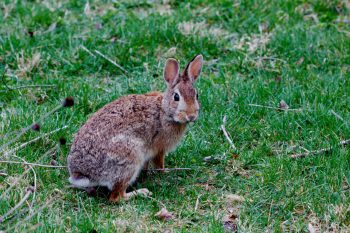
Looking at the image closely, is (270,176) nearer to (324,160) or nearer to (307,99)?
(324,160)

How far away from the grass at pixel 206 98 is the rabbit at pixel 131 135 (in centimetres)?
19

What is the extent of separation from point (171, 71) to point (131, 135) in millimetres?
714

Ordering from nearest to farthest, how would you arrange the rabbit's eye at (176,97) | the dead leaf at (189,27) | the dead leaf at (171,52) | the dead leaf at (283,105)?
1. the rabbit's eye at (176,97)
2. the dead leaf at (283,105)
3. the dead leaf at (171,52)
4. the dead leaf at (189,27)

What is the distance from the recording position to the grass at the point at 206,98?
18.3ft

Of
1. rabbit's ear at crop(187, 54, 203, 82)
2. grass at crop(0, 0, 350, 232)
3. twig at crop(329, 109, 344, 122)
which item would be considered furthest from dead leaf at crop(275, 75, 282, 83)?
rabbit's ear at crop(187, 54, 203, 82)

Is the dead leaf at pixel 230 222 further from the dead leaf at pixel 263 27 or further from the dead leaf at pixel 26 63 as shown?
the dead leaf at pixel 263 27

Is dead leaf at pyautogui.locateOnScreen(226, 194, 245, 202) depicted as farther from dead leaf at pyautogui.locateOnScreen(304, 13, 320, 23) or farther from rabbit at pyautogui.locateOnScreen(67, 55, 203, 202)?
dead leaf at pyautogui.locateOnScreen(304, 13, 320, 23)

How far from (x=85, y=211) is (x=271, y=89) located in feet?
8.97

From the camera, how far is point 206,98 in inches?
287

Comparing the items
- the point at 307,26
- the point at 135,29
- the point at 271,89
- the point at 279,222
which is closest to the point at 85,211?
the point at 279,222

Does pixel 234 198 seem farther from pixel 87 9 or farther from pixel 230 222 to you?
pixel 87 9

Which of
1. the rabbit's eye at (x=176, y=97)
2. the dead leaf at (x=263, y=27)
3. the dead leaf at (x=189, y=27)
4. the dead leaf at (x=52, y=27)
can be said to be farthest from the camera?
the dead leaf at (x=263, y=27)

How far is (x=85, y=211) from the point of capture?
18.2ft

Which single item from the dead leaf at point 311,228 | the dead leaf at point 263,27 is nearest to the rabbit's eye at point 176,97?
the dead leaf at point 311,228
